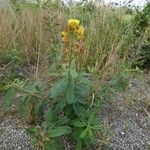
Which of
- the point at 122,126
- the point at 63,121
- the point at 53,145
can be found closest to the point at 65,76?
the point at 63,121

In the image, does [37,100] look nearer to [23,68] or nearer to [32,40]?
[23,68]

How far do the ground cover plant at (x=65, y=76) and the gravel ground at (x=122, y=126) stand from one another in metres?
0.10

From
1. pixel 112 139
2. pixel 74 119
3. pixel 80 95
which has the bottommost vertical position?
pixel 112 139

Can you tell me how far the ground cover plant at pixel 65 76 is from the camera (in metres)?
2.39

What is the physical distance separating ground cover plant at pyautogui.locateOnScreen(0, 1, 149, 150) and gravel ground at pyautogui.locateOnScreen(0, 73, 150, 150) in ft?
0.34

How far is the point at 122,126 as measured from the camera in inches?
117

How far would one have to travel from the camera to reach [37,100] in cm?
262

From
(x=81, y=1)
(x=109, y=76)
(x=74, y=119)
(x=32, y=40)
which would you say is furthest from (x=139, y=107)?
(x=81, y=1)

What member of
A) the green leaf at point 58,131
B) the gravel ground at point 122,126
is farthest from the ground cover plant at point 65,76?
the gravel ground at point 122,126

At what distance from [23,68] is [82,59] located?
632 millimetres

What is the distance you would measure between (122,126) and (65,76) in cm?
80

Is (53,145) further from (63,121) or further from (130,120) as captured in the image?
(130,120)

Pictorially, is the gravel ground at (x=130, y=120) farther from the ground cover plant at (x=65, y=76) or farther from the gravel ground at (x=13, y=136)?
the gravel ground at (x=13, y=136)

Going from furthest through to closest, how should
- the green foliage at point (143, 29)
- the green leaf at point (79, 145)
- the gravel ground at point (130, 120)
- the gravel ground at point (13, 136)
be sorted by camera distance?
the green foliage at point (143, 29) → the gravel ground at point (130, 120) → the gravel ground at point (13, 136) → the green leaf at point (79, 145)
